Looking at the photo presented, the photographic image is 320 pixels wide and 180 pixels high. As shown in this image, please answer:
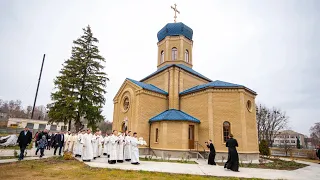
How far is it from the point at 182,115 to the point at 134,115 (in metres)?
4.71

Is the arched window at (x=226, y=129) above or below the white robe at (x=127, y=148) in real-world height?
above

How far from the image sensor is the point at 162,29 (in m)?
24.7

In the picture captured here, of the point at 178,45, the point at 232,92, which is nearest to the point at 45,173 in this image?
the point at 232,92

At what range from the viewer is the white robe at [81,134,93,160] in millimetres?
12218

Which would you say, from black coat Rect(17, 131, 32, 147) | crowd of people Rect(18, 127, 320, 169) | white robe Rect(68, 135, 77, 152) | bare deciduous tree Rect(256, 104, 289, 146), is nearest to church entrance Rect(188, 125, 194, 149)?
crowd of people Rect(18, 127, 320, 169)

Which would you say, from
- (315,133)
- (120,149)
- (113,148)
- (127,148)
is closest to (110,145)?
(113,148)

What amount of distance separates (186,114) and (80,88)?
12.0 metres

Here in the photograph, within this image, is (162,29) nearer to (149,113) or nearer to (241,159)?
(149,113)

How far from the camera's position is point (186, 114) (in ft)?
60.3

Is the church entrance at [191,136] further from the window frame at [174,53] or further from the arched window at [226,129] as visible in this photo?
the window frame at [174,53]

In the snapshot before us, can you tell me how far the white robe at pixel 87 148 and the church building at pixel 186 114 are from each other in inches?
227

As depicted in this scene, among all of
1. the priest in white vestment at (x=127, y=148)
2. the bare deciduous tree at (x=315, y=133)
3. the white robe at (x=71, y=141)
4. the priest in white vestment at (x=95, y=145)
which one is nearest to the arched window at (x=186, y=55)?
the priest in white vestment at (x=127, y=148)

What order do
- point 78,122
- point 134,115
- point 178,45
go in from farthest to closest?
point 178,45 < point 78,122 < point 134,115

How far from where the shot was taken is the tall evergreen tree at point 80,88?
20.2 metres
